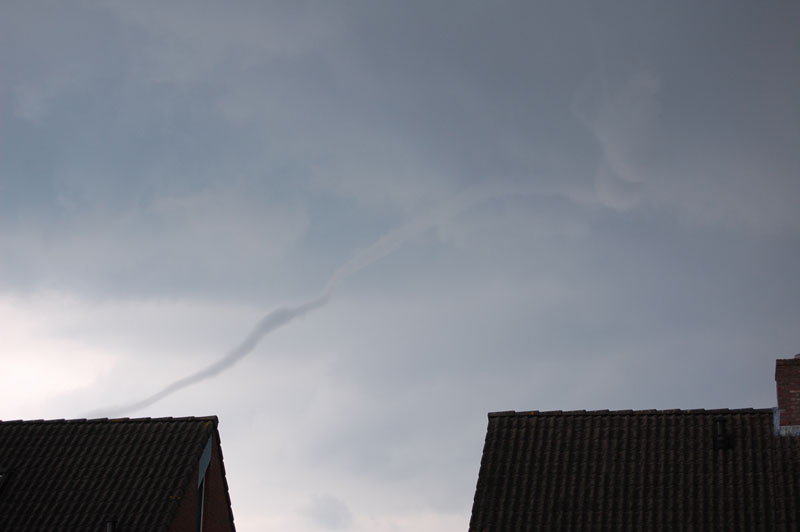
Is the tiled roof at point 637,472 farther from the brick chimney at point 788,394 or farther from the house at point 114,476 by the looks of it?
the house at point 114,476

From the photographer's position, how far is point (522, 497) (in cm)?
2217

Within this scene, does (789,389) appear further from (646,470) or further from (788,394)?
(646,470)

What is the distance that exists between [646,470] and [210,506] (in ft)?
38.0

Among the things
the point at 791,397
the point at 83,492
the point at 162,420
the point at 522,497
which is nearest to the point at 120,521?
the point at 83,492

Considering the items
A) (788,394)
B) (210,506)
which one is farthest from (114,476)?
(788,394)

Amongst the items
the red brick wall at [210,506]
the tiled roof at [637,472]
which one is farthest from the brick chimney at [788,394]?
the red brick wall at [210,506]

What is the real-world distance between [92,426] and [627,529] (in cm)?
1527

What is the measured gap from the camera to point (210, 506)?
25.7m

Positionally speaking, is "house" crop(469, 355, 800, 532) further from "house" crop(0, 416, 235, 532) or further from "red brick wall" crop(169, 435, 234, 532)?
"house" crop(0, 416, 235, 532)

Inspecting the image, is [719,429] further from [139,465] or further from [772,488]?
A: [139,465]

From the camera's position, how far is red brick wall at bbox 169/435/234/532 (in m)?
23.8

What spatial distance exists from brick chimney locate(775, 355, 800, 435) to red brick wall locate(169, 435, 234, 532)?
48.0 feet

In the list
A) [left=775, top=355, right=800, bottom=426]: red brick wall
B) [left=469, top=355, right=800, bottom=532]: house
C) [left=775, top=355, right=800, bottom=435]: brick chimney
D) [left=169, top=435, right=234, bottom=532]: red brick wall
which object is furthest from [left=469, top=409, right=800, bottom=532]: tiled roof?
[left=169, top=435, right=234, bottom=532]: red brick wall

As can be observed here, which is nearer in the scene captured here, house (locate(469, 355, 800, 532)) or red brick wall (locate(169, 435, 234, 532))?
house (locate(469, 355, 800, 532))
